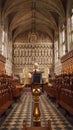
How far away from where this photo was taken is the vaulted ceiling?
25117 mm

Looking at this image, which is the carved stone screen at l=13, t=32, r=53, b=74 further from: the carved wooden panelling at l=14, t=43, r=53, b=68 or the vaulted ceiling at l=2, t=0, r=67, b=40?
the vaulted ceiling at l=2, t=0, r=67, b=40

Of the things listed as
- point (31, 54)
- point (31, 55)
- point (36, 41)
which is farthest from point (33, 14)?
point (31, 55)

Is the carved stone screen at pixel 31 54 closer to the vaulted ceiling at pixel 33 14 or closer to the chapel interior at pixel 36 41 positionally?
the chapel interior at pixel 36 41

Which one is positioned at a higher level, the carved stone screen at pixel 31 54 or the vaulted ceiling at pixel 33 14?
the vaulted ceiling at pixel 33 14

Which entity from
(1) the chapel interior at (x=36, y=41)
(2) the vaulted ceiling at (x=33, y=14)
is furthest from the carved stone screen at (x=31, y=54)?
(2) the vaulted ceiling at (x=33, y=14)

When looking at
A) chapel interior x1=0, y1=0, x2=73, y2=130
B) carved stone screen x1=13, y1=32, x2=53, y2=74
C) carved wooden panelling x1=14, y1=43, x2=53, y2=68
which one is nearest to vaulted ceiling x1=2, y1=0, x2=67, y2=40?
Answer: chapel interior x1=0, y1=0, x2=73, y2=130

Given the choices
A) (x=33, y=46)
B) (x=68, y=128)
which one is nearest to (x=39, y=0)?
(x=33, y=46)

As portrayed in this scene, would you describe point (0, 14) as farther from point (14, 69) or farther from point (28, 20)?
point (14, 69)

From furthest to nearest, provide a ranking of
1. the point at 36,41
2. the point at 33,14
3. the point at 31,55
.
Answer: the point at 31,55 → the point at 36,41 → the point at 33,14

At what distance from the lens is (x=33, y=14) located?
30812mm

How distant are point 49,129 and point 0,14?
22207mm

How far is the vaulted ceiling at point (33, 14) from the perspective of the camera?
25.1m

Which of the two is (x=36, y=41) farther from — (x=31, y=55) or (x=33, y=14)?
(x=33, y=14)

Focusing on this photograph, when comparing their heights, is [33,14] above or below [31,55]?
above
